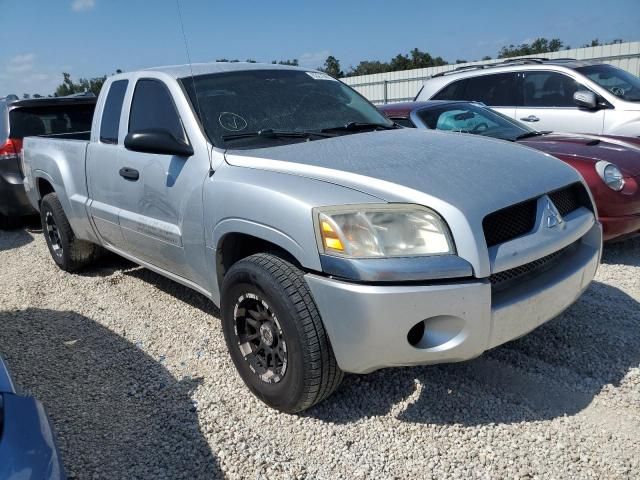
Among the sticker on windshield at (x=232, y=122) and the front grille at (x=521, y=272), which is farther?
the sticker on windshield at (x=232, y=122)

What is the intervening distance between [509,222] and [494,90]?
6061 mm

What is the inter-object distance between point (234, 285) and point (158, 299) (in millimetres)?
1937

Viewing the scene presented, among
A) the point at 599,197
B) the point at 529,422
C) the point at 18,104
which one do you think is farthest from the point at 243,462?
the point at 18,104

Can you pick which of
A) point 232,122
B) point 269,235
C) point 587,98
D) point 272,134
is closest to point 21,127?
point 232,122

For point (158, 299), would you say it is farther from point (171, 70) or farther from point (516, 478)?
point (516, 478)

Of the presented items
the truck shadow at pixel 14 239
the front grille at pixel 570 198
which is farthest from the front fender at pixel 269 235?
the truck shadow at pixel 14 239

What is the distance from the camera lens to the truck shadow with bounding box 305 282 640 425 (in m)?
2.71

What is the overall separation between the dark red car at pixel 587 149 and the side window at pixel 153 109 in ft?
9.22

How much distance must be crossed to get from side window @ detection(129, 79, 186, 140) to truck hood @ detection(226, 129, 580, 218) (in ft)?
2.07

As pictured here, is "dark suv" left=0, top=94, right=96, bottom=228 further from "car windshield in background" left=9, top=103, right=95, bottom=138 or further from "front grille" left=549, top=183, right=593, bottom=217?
"front grille" left=549, top=183, right=593, bottom=217

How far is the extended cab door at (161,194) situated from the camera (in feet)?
10.3

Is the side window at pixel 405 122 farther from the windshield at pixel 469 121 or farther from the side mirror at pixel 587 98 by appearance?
the side mirror at pixel 587 98

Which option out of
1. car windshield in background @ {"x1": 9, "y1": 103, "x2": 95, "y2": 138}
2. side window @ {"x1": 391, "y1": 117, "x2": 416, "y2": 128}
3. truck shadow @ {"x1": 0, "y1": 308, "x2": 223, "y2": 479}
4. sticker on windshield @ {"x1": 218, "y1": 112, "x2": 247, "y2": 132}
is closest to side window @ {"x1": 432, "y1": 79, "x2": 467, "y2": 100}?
side window @ {"x1": 391, "y1": 117, "x2": 416, "y2": 128}

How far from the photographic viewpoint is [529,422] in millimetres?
2588
